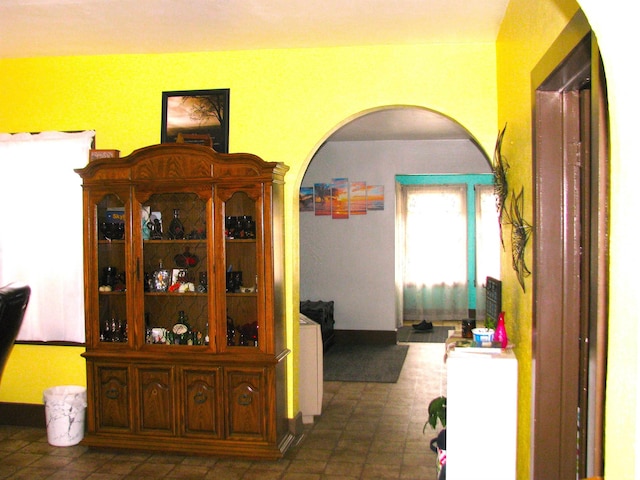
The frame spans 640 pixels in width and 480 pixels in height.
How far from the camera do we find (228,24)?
449 cm

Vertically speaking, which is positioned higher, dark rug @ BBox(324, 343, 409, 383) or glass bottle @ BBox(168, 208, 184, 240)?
glass bottle @ BBox(168, 208, 184, 240)

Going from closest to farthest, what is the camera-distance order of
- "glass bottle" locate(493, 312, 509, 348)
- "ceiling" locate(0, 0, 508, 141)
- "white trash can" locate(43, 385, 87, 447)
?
"glass bottle" locate(493, 312, 509, 348) < "ceiling" locate(0, 0, 508, 141) < "white trash can" locate(43, 385, 87, 447)

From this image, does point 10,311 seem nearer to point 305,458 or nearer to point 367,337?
point 305,458

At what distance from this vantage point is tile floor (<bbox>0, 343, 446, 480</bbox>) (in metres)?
4.49

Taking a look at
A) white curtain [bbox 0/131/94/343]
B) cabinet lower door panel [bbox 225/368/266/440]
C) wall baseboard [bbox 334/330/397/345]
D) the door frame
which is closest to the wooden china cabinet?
cabinet lower door panel [bbox 225/368/266/440]

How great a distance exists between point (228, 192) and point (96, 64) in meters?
1.65

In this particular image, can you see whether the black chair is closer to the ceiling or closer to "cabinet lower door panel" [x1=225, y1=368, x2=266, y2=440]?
the ceiling

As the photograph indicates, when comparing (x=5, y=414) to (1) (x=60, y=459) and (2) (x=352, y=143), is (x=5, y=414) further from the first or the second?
(2) (x=352, y=143)

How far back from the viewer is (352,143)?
9508 millimetres

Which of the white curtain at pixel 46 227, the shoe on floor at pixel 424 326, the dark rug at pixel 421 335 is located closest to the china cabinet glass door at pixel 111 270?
the white curtain at pixel 46 227

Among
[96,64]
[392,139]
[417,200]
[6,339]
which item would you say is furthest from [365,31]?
[417,200]

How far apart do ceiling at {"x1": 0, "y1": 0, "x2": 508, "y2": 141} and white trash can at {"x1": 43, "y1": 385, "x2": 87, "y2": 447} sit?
260 centimetres

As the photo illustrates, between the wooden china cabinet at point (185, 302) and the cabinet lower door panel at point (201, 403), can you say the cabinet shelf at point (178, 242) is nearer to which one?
the wooden china cabinet at point (185, 302)

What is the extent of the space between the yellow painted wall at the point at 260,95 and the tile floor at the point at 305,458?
0.44 metres
